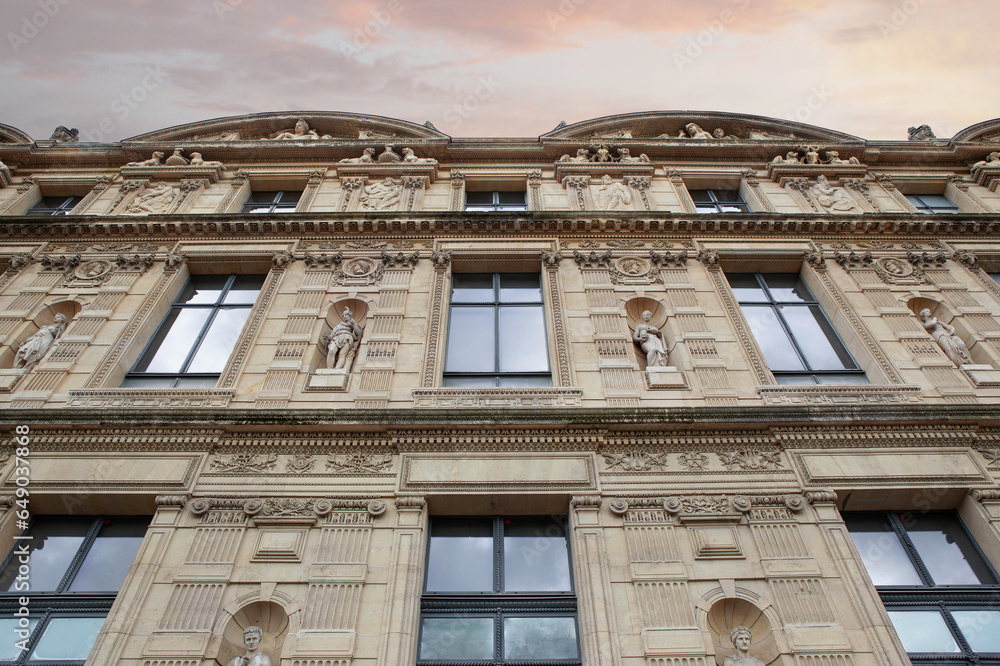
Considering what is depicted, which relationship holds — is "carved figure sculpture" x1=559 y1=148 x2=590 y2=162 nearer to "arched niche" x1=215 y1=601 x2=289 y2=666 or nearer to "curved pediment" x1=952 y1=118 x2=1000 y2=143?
"curved pediment" x1=952 y1=118 x2=1000 y2=143

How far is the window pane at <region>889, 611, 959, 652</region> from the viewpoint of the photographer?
27.2 feet

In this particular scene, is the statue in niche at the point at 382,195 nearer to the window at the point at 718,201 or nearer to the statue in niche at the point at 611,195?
the statue in niche at the point at 611,195

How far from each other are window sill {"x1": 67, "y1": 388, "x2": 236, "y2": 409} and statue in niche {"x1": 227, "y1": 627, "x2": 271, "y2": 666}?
13.9 ft

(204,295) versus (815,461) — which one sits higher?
(204,295)

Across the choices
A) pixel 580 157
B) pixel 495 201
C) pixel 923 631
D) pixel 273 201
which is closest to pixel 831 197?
pixel 580 157

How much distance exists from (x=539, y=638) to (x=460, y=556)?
1608 mm

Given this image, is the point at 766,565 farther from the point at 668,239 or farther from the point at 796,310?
the point at 668,239

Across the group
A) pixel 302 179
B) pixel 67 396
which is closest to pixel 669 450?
pixel 67 396

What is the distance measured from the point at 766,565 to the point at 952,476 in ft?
11.7

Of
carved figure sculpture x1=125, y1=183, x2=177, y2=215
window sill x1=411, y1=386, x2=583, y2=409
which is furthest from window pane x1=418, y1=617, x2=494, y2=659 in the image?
carved figure sculpture x1=125, y1=183, x2=177, y2=215

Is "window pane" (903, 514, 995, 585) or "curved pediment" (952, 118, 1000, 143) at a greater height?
"curved pediment" (952, 118, 1000, 143)

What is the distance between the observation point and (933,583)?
29.3 feet

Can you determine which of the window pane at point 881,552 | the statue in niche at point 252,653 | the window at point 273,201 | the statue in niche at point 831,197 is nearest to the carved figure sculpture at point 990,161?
the statue in niche at point 831,197

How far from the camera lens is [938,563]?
922 cm
